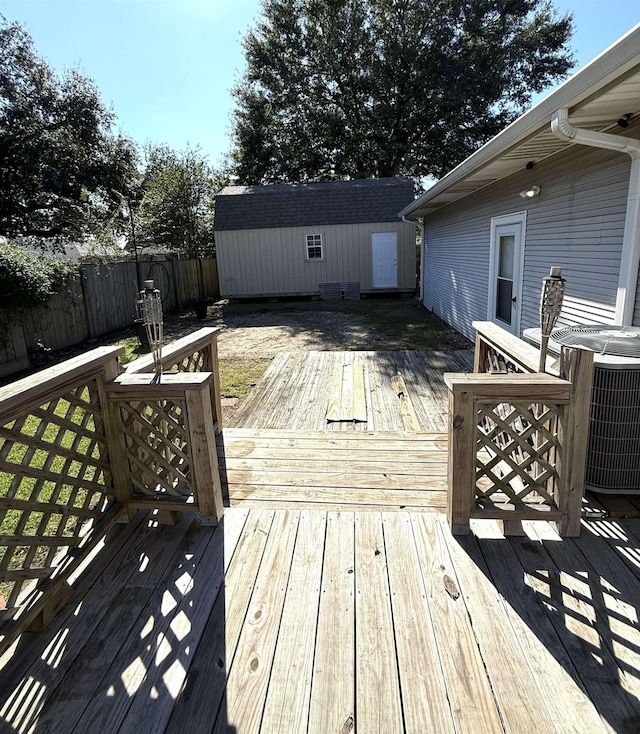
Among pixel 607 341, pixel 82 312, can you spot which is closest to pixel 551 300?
pixel 607 341

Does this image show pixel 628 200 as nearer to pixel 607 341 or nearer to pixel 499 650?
pixel 607 341

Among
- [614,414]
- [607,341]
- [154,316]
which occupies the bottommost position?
[614,414]

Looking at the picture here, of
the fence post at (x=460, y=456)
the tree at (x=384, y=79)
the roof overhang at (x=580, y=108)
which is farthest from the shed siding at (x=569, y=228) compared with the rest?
the tree at (x=384, y=79)

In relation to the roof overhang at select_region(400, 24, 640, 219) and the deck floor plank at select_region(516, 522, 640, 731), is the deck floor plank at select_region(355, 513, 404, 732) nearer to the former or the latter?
the deck floor plank at select_region(516, 522, 640, 731)

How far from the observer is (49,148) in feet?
34.5

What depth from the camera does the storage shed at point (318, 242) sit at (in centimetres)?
1373

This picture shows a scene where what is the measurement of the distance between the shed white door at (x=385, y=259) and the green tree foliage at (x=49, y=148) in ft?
25.8

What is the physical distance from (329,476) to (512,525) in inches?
44.5

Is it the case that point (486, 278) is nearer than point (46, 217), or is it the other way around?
point (486, 278)

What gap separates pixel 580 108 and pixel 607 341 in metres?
1.56

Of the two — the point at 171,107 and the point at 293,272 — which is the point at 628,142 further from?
the point at 171,107

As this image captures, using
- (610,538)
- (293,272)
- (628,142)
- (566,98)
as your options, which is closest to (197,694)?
(610,538)

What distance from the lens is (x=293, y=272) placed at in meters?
14.1

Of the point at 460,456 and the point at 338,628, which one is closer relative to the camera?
the point at 338,628
